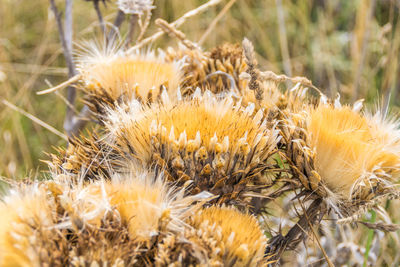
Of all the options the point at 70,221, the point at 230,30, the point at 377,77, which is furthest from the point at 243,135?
the point at 230,30

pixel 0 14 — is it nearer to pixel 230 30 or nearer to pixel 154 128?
pixel 230 30

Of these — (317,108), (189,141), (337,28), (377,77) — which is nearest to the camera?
(189,141)

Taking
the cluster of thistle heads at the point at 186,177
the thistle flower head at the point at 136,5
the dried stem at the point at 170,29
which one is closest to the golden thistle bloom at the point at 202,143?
the cluster of thistle heads at the point at 186,177

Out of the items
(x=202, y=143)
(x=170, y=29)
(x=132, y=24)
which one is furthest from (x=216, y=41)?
(x=202, y=143)

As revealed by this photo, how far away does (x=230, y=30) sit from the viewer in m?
3.71

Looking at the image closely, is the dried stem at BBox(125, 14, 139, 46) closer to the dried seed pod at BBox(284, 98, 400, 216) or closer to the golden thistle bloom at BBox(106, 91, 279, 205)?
the golden thistle bloom at BBox(106, 91, 279, 205)

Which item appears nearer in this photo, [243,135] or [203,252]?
[203,252]

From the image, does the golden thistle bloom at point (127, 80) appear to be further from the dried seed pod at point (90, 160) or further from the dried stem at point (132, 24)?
the dried stem at point (132, 24)

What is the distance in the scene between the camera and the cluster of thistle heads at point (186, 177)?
728 millimetres

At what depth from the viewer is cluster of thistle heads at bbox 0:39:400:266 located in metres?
0.73

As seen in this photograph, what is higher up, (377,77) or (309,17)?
(309,17)

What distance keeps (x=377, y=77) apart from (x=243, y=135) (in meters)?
2.01

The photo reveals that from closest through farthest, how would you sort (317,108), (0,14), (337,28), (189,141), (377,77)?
(189,141) < (317,108) < (377,77) < (0,14) < (337,28)

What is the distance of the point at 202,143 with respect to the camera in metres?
0.87
